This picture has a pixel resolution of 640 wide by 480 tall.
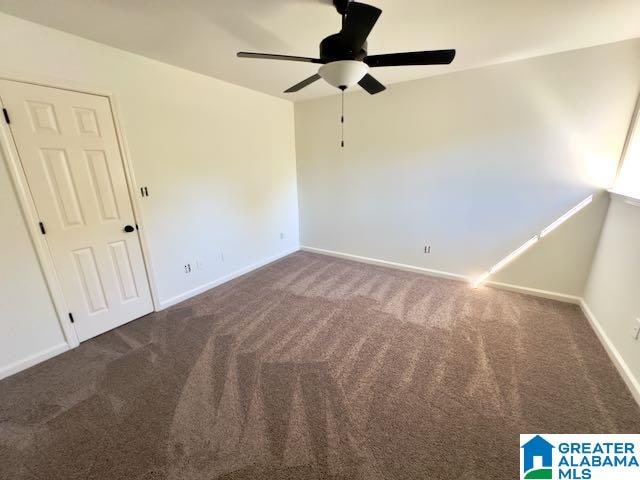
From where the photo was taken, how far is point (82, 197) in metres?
2.19

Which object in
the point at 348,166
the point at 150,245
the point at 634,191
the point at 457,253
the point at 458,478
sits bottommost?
the point at 458,478

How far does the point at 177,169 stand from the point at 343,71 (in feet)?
6.85

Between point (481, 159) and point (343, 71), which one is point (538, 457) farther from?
point (481, 159)

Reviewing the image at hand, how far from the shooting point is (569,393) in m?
1.71

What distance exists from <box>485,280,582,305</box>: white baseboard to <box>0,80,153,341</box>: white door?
13.3ft

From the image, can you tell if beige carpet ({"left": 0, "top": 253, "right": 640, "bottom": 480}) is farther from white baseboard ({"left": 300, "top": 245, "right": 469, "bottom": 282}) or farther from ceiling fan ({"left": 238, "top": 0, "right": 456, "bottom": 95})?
ceiling fan ({"left": 238, "top": 0, "right": 456, "bottom": 95})

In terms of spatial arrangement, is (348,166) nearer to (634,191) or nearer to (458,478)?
(634,191)

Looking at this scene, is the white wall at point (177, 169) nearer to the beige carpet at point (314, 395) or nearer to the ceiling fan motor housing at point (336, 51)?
the beige carpet at point (314, 395)

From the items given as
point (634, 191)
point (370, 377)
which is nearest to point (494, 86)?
point (634, 191)

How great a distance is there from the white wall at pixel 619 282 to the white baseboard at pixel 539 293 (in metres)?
0.19

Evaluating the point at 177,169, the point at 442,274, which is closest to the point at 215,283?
the point at 177,169

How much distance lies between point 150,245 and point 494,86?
397 cm

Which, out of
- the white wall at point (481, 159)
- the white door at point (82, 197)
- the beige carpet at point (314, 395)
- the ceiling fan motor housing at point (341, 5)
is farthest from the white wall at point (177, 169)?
the ceiling fan motor housing at point (341, 5)

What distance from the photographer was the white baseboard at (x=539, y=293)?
281cm
